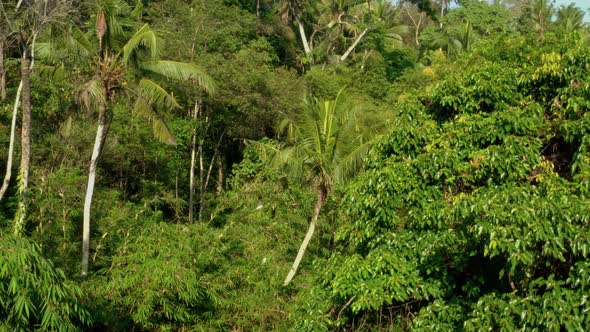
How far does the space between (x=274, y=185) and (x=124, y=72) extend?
19.0 ft

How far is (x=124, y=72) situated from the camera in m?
11.6

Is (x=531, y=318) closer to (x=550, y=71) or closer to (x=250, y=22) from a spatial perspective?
(x=550, y=71)

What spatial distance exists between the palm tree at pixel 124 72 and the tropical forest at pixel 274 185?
0.04 m

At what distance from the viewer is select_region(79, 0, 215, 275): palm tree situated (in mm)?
11305

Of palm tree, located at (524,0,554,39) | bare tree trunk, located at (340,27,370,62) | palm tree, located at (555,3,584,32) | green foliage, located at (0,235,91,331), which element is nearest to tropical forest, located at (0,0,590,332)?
green foliage, located at (0,235,91,331)

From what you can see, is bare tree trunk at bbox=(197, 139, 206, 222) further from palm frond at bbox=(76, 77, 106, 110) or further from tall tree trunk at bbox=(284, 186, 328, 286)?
palm frond at bbox=(76, 77, 106, 110)

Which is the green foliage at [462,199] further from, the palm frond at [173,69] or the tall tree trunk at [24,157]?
the palm frond at [173,69]

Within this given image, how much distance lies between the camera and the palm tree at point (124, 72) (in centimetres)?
1130

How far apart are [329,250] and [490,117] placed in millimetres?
7858

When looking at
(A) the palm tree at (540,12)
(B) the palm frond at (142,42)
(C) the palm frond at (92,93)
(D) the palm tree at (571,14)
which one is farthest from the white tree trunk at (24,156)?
(D) the palm tree at (571,14)

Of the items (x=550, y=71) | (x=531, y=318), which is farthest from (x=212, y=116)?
(x=531, y=318)

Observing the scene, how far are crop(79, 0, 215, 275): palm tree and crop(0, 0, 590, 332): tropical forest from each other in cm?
4

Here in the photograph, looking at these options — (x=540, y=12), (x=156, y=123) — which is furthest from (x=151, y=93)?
(x=540, y=12)

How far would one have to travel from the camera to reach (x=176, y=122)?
16.4 m
